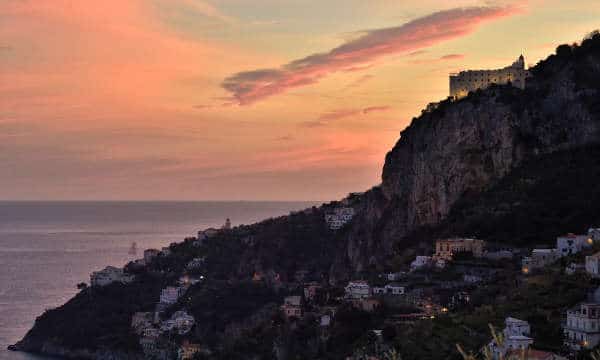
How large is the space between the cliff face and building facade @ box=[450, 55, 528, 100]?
130 inches

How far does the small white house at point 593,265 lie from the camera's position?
46812 mm

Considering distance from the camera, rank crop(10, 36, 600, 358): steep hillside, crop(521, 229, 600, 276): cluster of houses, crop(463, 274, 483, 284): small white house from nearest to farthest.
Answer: crop(521, 229, 600, 276): cluster of houses
crop(463, 274, 483, 284): small white house
crop(10, 36, 600, 358): steep hillside

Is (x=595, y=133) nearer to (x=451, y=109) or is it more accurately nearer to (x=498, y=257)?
(x=451, y=109)

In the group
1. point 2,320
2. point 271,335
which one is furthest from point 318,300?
point 2,320

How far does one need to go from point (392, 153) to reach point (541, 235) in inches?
1064

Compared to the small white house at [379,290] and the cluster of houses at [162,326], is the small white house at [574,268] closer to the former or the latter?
the small white house at [379,290]

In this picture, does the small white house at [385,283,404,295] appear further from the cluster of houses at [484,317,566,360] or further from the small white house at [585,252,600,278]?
the cluster of houses at [484,317,566,360]

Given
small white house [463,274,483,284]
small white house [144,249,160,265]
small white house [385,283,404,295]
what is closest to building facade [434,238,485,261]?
small white house [463,274,483,284]

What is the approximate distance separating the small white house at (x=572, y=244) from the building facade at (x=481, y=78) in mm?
30364

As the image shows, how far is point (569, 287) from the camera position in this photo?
4659 centimetres

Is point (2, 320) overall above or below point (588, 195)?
below

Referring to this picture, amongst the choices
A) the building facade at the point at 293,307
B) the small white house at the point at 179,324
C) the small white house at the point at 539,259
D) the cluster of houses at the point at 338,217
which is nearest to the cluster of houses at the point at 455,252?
the small white house at the point at 539,259

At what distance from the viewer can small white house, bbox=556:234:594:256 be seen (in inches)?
2121

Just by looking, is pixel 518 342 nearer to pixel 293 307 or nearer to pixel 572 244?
pixel 572 244
